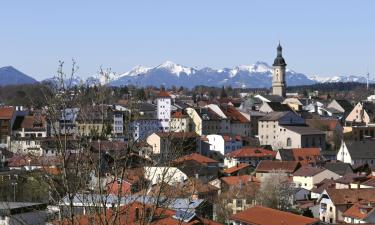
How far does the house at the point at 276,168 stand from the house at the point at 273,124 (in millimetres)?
15340

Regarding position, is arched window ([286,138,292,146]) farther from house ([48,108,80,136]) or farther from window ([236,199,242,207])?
house ([48,108,80,136])

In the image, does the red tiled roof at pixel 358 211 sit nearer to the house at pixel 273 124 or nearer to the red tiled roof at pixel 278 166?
the red tiled roof at pixel 278 166

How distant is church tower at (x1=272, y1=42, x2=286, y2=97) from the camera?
82.6 meters

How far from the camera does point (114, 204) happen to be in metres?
6.25

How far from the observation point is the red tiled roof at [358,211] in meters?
24.6

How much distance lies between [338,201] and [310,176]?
829 cm

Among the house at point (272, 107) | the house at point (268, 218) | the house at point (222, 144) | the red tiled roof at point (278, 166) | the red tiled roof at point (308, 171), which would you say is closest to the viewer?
the house at point (268, 218)

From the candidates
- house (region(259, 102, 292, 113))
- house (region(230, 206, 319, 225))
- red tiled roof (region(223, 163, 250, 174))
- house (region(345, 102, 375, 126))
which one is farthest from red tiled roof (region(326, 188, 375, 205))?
house (region(345, 102, 375, 126))

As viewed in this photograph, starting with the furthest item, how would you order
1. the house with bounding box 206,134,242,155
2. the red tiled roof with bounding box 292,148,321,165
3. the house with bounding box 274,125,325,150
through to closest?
the house with bounding box 274,125,325,150 → the house with bounding box 206,134,242,155 → the red tiled roof with bounding box 292,148,321,165

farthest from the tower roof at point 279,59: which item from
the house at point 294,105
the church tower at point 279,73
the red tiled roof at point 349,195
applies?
the red tiled roof at point 349,195

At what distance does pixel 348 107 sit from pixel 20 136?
38639 millimetres

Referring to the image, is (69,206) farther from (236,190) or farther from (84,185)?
(236,190)

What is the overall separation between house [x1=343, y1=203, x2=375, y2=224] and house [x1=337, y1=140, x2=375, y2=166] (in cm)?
1755

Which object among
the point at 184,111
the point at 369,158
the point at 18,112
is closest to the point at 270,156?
the point at 369,158
